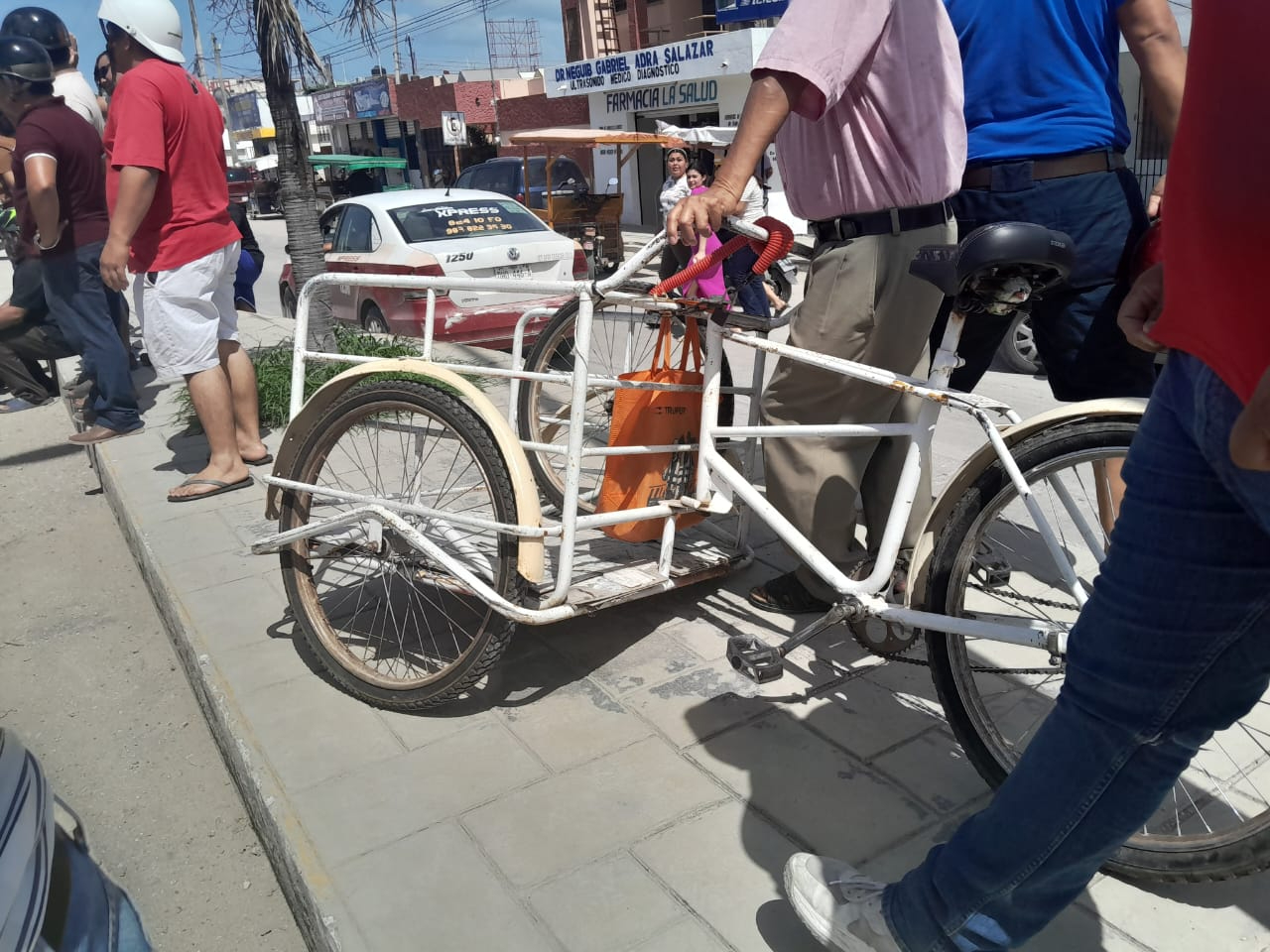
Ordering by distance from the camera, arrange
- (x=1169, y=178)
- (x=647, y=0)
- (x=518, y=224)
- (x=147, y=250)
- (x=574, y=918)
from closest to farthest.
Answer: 1. (x=1169, y=178)
2. (x=574, y=918)
3. (x=147, y=250)
4. (x=518, y=224)
5. (x=647, y=0)

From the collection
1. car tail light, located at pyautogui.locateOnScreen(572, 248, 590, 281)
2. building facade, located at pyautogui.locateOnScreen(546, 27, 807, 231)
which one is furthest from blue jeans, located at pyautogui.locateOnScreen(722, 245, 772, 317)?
building facade, located at pyautogui.locateOnScreen(546, 27, 807, 231)

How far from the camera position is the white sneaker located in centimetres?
175

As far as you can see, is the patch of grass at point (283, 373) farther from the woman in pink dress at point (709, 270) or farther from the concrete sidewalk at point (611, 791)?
the concrete sidewalk at point (611, 791)

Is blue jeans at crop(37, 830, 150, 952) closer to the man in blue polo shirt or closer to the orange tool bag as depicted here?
the orange tool bag

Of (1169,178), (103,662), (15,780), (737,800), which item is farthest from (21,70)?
(1169,178)

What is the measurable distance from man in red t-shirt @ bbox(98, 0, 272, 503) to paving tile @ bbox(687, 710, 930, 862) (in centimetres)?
317

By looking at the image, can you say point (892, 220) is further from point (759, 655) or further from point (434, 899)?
point (434, 899)

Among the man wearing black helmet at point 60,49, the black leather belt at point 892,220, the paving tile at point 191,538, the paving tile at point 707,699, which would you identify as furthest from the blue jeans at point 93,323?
the black leather belt at point 892,220

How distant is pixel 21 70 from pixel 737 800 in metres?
5.38

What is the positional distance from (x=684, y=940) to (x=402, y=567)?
1.43 meters

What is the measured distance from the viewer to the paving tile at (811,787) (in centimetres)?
227

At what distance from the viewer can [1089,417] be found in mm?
2100

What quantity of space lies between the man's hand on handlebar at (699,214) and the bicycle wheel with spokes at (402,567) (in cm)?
73

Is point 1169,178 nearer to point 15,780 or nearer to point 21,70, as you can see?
point 15,780
